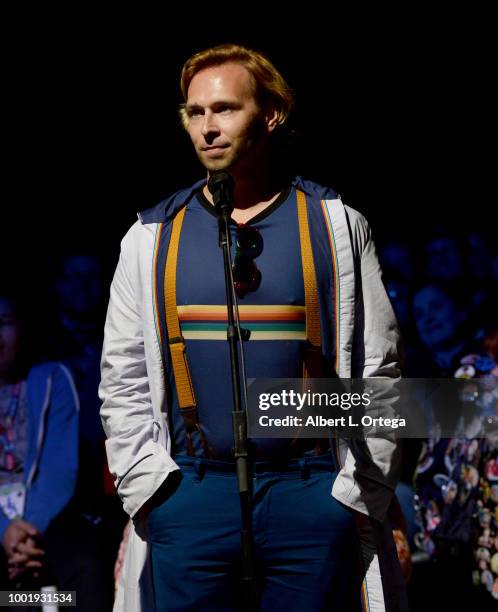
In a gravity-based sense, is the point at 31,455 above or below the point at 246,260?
below

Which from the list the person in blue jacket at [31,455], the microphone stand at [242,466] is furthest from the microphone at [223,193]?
the person in blue jacket at [31,455]

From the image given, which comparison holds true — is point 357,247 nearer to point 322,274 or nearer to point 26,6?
point 322,274

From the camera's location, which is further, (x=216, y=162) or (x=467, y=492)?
(x=467, y=492)

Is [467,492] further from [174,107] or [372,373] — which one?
[174,107]

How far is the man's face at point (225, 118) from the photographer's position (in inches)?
88.4

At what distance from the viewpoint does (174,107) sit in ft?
13.3

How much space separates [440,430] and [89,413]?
1351 mm

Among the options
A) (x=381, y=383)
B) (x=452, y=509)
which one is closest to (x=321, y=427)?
(x=381, y=383)

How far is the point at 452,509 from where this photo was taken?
11.8 ft

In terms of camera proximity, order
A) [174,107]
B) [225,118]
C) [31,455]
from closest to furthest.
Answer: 1. [225,118]
2. [31,455]
3. [174,107]

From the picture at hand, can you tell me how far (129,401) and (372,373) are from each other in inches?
22.3

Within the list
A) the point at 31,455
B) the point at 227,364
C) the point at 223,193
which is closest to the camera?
the point at 223,193

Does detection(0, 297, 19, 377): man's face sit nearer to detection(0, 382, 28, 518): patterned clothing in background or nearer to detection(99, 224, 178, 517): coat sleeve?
detection(0, 382, 28, 518): patterned clothing in background

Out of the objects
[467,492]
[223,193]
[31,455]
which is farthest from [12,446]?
[223,193]
